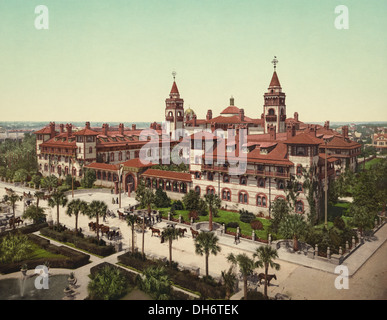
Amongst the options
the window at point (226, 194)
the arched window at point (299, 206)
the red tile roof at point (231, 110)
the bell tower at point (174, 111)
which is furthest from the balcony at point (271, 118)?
the arched window at point (299, 206)

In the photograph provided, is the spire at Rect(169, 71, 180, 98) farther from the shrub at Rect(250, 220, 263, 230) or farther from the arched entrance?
→ the shrub at Rect(250, 220, 263, 230)

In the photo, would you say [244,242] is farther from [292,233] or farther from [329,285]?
[329,285]

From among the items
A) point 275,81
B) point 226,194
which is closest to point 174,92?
point 275,81

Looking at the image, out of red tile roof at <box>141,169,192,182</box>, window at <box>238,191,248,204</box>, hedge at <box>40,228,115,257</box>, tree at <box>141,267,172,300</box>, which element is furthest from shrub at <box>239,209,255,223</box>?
tree at <box>141,267,172,300</box>

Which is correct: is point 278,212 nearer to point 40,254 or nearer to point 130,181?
point 40,254

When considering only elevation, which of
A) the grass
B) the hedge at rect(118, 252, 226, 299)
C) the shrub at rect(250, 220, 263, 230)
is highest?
the shrub at rect(250, 220, 263, 230)
